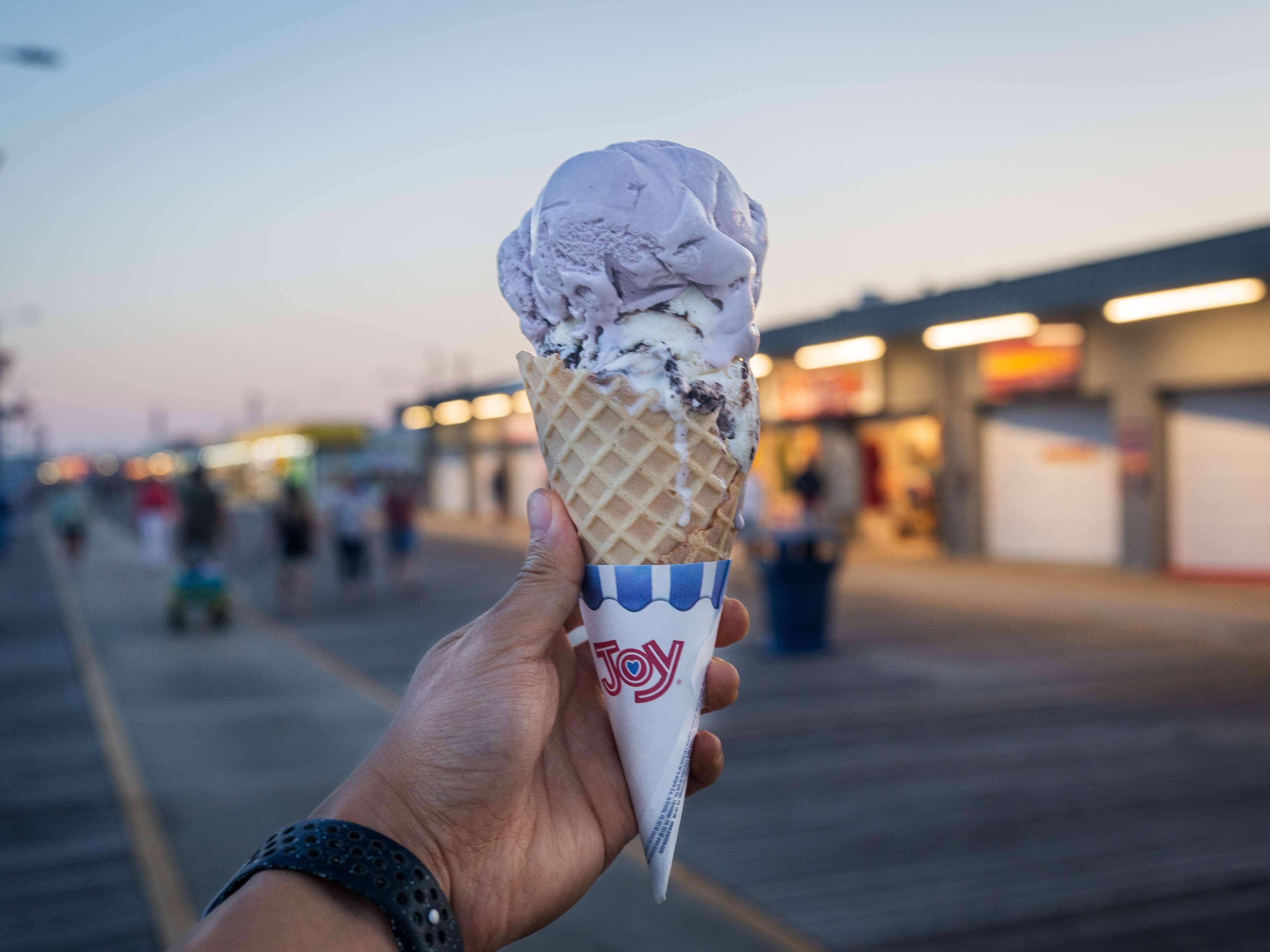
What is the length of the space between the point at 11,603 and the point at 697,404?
19091 mm

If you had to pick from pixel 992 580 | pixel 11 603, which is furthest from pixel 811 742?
pixel 11 603

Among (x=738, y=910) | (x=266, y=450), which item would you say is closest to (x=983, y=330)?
(x=738, y=910)

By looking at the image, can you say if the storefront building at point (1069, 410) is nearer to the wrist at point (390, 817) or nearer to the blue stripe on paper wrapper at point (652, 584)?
the blue stripe on paper wrapper at point (652, 584)

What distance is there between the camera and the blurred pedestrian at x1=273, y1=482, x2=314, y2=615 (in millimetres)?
14695

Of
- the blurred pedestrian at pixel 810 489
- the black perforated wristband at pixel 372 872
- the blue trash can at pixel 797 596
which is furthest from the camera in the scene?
the blurred pedestrian at pixel 810 489

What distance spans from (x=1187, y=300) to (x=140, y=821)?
47.5 ft

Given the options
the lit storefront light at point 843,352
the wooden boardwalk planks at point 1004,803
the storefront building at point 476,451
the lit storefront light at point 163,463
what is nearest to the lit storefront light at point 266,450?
the storefront building at point 476,451

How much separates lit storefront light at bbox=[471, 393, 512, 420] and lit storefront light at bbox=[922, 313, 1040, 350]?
10530 mm

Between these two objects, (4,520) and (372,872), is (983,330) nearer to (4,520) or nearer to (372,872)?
(372,872)

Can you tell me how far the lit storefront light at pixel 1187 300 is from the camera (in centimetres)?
1395

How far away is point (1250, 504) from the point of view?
15.6m

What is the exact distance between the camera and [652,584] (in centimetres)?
193

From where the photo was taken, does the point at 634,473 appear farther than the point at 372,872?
Yes

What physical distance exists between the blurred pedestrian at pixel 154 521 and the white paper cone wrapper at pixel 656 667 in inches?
823
